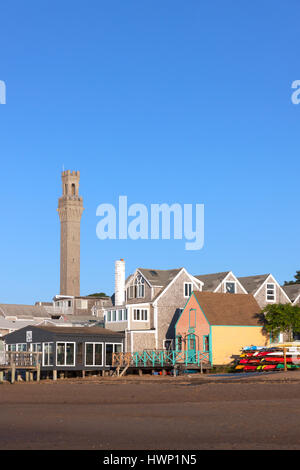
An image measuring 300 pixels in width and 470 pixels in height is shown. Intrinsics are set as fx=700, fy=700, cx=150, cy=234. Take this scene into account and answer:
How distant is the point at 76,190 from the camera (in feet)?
501

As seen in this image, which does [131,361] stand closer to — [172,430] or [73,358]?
[73,358]

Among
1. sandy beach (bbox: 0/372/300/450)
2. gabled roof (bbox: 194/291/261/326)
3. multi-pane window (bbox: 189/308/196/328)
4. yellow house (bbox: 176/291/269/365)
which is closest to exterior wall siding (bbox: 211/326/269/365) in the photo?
yellow house (bbox: 176/291/269/365)

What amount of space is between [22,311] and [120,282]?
30748 mm

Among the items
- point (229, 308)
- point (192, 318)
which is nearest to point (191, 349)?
point (192, 318)

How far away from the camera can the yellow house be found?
2411 inches

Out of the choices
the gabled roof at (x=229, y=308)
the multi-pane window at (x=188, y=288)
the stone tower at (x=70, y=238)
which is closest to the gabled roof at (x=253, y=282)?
the gabled roof at (x=229, y=308)

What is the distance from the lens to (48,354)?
5903 centimetres

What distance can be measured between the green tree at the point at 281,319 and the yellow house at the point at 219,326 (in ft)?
3.24

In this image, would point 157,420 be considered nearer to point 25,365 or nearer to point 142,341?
point 25,365

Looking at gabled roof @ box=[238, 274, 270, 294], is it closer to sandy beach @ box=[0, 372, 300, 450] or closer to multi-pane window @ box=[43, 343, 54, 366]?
multi-pane window @ box=[43, 343, 54, 366]

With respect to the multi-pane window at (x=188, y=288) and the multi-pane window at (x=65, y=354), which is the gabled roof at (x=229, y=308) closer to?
the multi-pane window at (x=188, y=288)

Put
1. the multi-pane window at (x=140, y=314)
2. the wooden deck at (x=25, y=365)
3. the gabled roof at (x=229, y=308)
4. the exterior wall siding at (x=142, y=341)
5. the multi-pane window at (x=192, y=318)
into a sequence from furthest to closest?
the multi-pane window at (x=140, y=314)
the exterior wall siding at (x=142, y=341)
the multi-pane window at (x=192, y=318)
the gabled roof at (x=229, y=308)
the wooden deck at (x=25, y=365)

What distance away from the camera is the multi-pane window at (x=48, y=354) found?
58594 mm

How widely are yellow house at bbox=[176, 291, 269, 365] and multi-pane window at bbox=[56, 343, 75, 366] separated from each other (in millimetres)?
10668
